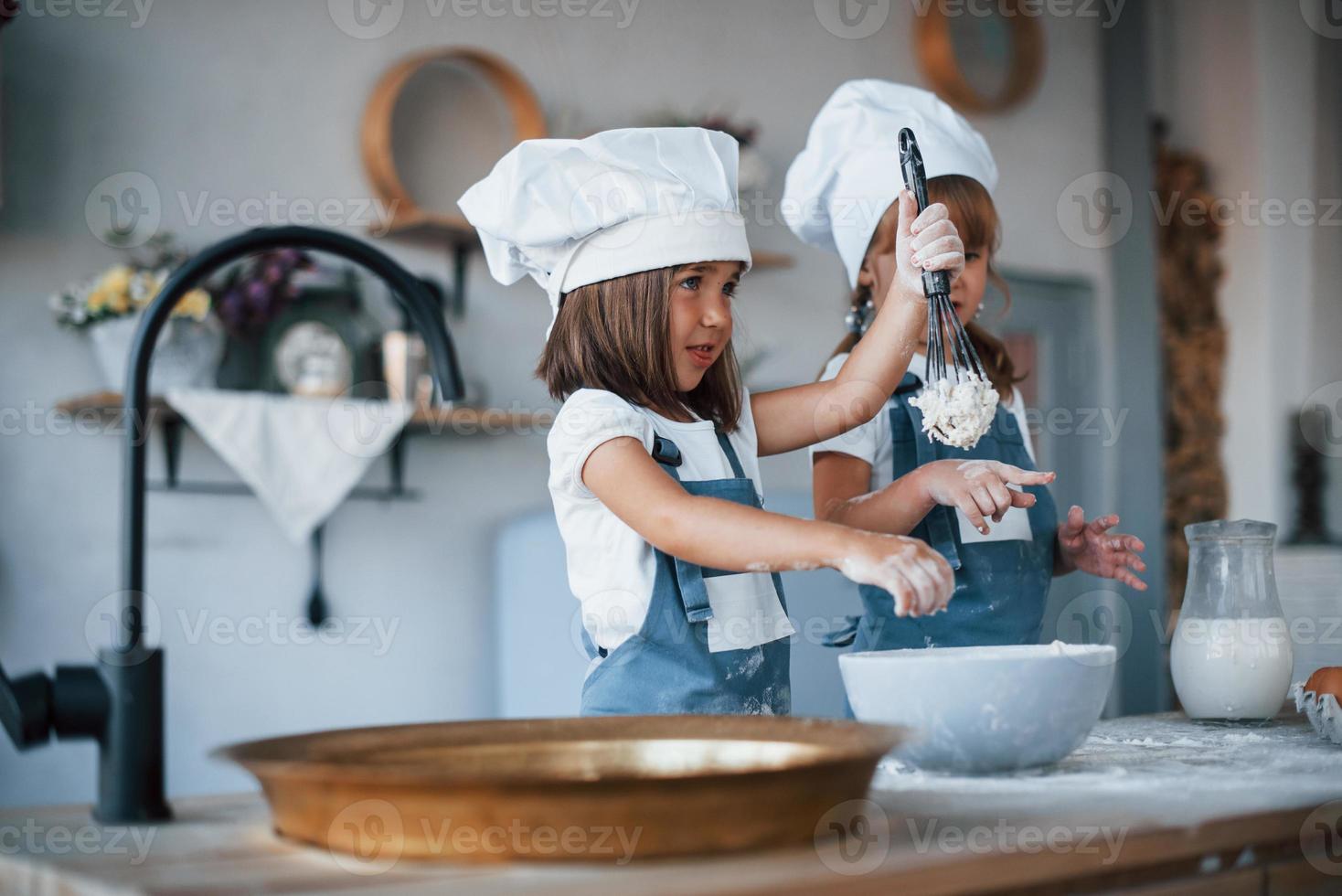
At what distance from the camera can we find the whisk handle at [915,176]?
3.80 ft

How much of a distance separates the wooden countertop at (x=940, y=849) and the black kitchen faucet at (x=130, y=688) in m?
0.03

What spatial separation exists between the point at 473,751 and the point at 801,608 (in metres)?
1.64

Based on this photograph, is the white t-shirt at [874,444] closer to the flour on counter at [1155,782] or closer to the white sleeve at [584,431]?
the white sleeve at [584,431]

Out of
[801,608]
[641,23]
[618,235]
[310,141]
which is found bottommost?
[801,608]

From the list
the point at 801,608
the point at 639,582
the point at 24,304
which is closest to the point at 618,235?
the point at 639,582

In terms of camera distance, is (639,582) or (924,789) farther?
(639,582)

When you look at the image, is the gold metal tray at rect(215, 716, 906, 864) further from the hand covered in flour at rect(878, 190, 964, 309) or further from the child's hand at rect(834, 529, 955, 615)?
the hand covered in flour at rect(878, 190, 964, 309)

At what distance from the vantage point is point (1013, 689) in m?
0.83

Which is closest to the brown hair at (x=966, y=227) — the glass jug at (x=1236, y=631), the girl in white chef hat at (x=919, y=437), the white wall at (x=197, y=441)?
the girl in white chef hat at (x=919, y=437)

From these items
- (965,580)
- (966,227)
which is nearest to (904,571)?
(965,580)

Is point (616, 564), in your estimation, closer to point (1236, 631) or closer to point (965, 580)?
point (965, 580)

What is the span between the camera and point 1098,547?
144cm

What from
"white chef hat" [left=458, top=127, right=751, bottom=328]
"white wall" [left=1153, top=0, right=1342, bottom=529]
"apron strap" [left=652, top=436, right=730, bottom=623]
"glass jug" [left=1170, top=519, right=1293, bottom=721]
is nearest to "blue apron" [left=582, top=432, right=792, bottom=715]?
"apron strap" [left=652, top=436, right=730, bottom=623]

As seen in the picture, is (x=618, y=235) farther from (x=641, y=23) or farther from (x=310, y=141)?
(x=641, y=23)
